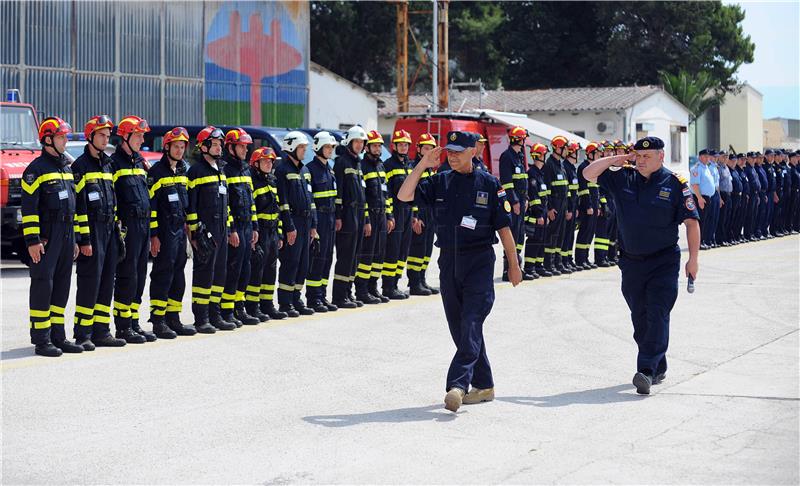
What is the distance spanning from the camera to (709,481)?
22.7 ft

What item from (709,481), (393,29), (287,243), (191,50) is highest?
(393,29)

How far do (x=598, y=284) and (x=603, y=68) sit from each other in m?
49.4

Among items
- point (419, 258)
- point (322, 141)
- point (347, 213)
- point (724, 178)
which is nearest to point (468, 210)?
point (322, 141)

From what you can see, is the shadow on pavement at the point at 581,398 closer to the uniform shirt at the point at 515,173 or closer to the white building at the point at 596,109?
the uniform shirt at the point at 515,173

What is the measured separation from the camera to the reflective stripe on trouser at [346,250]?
14.9 m

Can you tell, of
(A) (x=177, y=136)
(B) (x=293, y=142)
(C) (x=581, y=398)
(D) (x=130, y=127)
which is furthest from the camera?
(B) (x=293, y=142)

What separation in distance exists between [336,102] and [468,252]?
1478 inches

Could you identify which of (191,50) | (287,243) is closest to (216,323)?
(287,243)

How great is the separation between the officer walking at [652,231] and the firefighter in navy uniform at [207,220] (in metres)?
4.24

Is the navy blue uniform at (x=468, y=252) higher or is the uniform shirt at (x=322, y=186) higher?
the uniform shirt at (x=322, y=186)

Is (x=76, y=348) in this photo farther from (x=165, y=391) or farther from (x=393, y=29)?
(x=393, y=29)

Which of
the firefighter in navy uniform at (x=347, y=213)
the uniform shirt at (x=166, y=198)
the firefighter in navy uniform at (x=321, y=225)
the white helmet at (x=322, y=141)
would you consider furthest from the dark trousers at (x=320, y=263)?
the uniform shirt at (x=166, y=198)

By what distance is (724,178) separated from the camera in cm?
2648

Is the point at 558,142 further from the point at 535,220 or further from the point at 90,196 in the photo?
the point at 90,196
